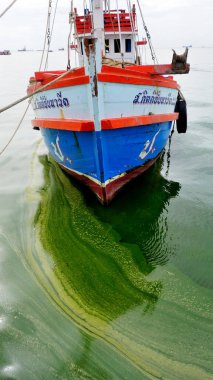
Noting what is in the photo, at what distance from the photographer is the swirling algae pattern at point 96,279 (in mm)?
2924

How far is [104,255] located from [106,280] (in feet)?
1.69

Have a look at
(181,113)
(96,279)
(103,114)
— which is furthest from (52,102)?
(181,113)

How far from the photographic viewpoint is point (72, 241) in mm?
4590

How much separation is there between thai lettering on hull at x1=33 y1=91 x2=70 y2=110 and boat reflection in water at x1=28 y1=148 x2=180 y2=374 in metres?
1.59

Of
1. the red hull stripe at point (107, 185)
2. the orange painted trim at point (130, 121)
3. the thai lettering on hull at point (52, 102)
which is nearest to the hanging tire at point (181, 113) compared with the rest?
the orange painted trim at point (130, 121)

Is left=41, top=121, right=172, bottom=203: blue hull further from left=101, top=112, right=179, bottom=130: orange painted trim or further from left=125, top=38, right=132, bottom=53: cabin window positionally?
left=125, top=38, right=132, bottom=53: cabin window

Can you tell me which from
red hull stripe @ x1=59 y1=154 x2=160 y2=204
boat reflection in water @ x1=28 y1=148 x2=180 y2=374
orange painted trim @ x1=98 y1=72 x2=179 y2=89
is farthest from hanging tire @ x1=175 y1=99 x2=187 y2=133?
red hull stripe @ x1=59 y1=154 x2=160 y2=204

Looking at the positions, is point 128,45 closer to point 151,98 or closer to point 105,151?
point 151,98

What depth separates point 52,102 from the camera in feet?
18.9

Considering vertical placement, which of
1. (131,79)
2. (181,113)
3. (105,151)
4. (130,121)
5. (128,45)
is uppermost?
(128,45)

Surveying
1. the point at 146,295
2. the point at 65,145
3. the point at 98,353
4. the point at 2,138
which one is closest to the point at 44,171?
the point at 65,145

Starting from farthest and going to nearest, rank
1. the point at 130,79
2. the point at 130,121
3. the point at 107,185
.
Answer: the point at 107,185 → the point at 130,121 → the point at 130,79

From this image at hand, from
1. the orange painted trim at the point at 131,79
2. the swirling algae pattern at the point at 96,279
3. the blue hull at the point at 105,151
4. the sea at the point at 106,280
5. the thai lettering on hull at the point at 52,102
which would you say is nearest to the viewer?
the sea at the point at 106,280

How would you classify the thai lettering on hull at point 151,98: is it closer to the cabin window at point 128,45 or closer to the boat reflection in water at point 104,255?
the boat reflection in water at point 104,255
